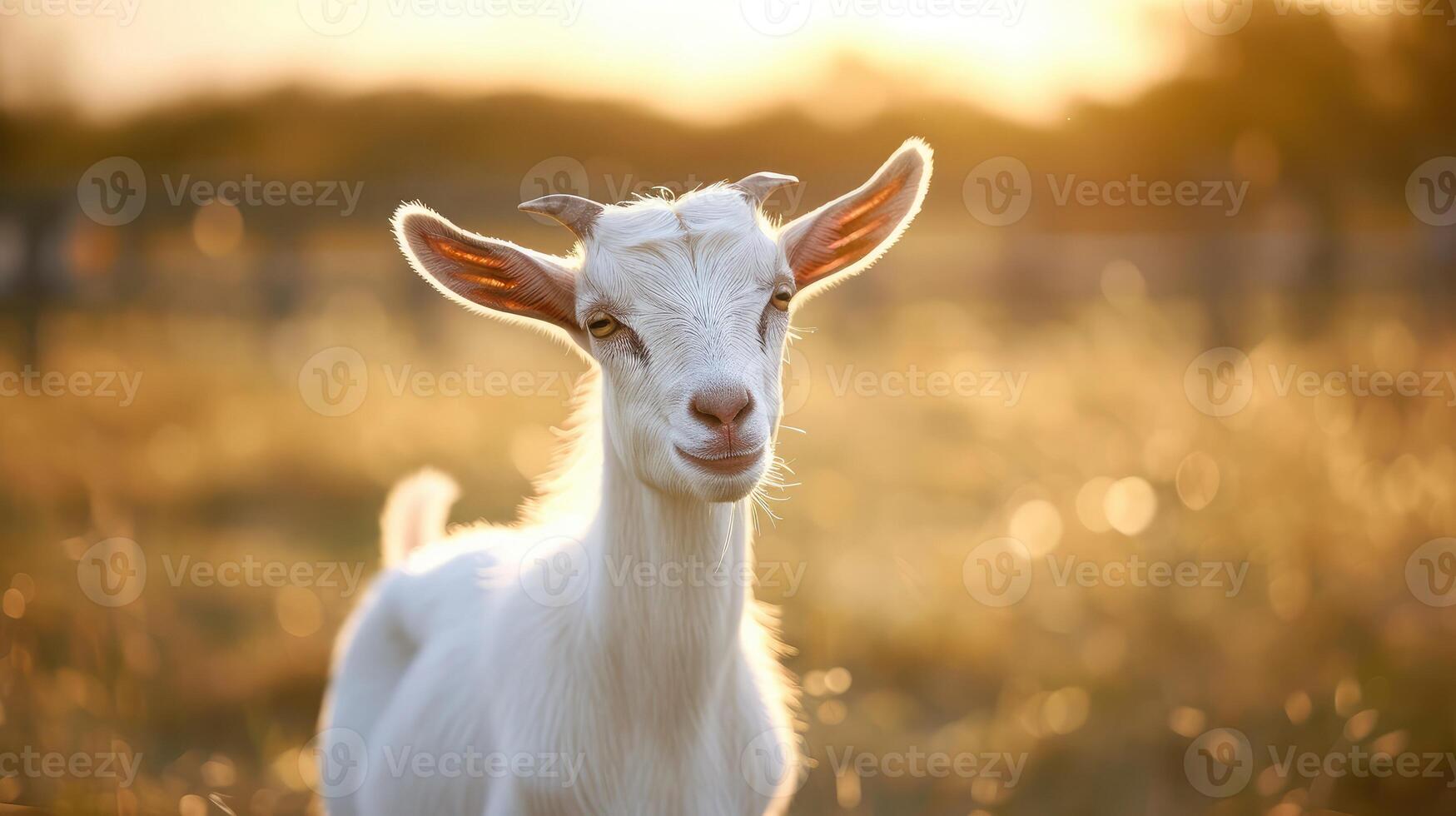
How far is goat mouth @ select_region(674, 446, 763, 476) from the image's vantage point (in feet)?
8.56

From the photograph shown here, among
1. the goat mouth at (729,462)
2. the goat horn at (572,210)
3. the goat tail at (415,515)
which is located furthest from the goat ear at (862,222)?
the goat tail at (415,515)

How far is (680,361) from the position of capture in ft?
9.04

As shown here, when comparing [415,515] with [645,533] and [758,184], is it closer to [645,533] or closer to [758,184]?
[645,533]

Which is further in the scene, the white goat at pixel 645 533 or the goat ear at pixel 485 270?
the goat ear at pixel 485 270

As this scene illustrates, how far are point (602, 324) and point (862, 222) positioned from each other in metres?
1.02

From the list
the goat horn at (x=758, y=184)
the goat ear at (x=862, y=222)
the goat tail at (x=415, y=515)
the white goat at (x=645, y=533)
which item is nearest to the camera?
the white goat at (x=645, y=533)

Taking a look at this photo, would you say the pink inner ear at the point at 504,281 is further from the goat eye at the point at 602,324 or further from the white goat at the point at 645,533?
the goat eye at the point at 602,324

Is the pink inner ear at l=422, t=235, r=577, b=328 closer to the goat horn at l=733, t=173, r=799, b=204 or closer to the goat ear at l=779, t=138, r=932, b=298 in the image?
the goat horn at l=733, t=173, r=799, b=204

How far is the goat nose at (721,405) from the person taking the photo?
8.52 ft

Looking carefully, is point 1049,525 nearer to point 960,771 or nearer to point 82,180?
point 960,771

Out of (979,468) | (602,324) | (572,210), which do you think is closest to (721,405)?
(602,324)

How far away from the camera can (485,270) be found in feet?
10.1

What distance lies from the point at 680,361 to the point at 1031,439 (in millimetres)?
6146

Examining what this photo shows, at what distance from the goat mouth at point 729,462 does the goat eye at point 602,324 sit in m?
0.52
